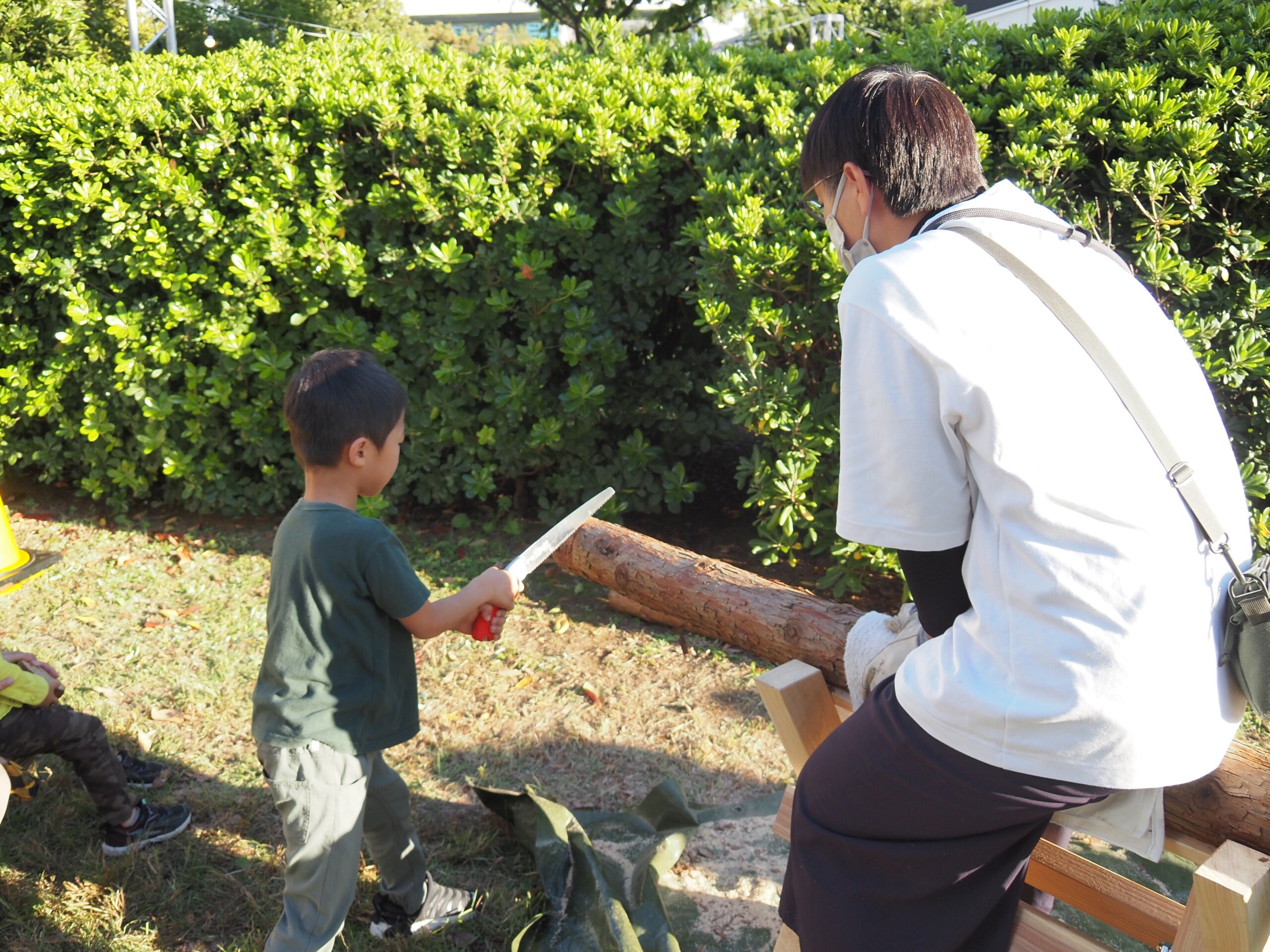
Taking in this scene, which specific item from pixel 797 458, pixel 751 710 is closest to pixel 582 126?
pixel 797 458

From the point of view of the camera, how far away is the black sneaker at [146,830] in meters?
2.94

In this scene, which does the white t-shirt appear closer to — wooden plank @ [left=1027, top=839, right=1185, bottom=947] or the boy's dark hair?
wooden plank @ [left=1027, top=839, right=1185, bottom=947]

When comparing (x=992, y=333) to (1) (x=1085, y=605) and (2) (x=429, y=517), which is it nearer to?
(1) (x=1085, y=605)

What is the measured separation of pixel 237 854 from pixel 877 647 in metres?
2.12

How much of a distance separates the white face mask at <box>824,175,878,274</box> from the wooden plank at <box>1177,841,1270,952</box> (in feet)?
3.98

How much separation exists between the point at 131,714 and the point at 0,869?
0.86 metres

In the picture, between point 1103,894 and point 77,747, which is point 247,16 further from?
point 1103,894

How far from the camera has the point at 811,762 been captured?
1.84 meters

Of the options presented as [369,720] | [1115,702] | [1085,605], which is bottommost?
[369,720]

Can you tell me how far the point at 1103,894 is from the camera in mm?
2145

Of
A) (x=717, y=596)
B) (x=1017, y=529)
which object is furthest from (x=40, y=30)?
(x=1017, y=529)

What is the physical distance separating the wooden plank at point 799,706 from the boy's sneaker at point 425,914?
3.57 feet

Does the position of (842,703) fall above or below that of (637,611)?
above

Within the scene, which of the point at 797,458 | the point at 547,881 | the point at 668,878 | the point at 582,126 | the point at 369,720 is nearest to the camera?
the point at 369,720
